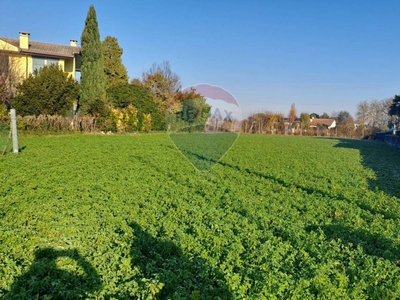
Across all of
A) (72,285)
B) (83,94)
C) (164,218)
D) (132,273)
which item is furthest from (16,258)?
(83,94)

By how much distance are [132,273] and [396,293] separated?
322cm

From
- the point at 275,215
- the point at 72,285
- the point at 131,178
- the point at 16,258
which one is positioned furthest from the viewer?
the point at 131,178

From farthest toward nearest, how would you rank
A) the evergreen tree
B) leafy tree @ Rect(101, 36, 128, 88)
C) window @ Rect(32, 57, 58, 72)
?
leafy tree @ Rect(101, 36, 128, 88)
window @ Rect(32, 57, 58, 72)
the evergreen tree

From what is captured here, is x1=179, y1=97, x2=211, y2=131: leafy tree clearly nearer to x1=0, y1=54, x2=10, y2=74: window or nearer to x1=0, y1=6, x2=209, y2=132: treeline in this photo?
x1=0, y1=6, x2=209, y2=132: treeline

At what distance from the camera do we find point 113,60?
46.4 metres

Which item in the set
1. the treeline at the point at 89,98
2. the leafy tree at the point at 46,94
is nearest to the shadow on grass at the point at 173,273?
the treeline at the point at 89,98

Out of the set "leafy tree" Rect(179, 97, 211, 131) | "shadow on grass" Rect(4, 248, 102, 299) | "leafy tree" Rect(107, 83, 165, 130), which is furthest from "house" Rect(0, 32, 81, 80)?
"shadow on grass" Rect(4, 248, 102, 299)

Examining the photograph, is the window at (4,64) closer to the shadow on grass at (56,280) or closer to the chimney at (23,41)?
the chimney at (23,41)

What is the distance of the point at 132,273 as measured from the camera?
4.27 m

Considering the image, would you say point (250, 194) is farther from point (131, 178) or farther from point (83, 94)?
point (83, 94)

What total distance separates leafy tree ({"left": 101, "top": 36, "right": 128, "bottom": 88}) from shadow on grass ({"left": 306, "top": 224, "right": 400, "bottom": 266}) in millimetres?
43222

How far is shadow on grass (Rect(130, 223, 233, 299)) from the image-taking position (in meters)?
3.85

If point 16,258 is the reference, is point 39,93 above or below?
above

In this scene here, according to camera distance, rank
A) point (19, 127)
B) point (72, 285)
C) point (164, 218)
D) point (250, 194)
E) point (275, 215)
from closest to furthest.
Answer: point (72, 285)
point (164, 218)
point (275, 215)
point (250, 194)
point (19, 127)
